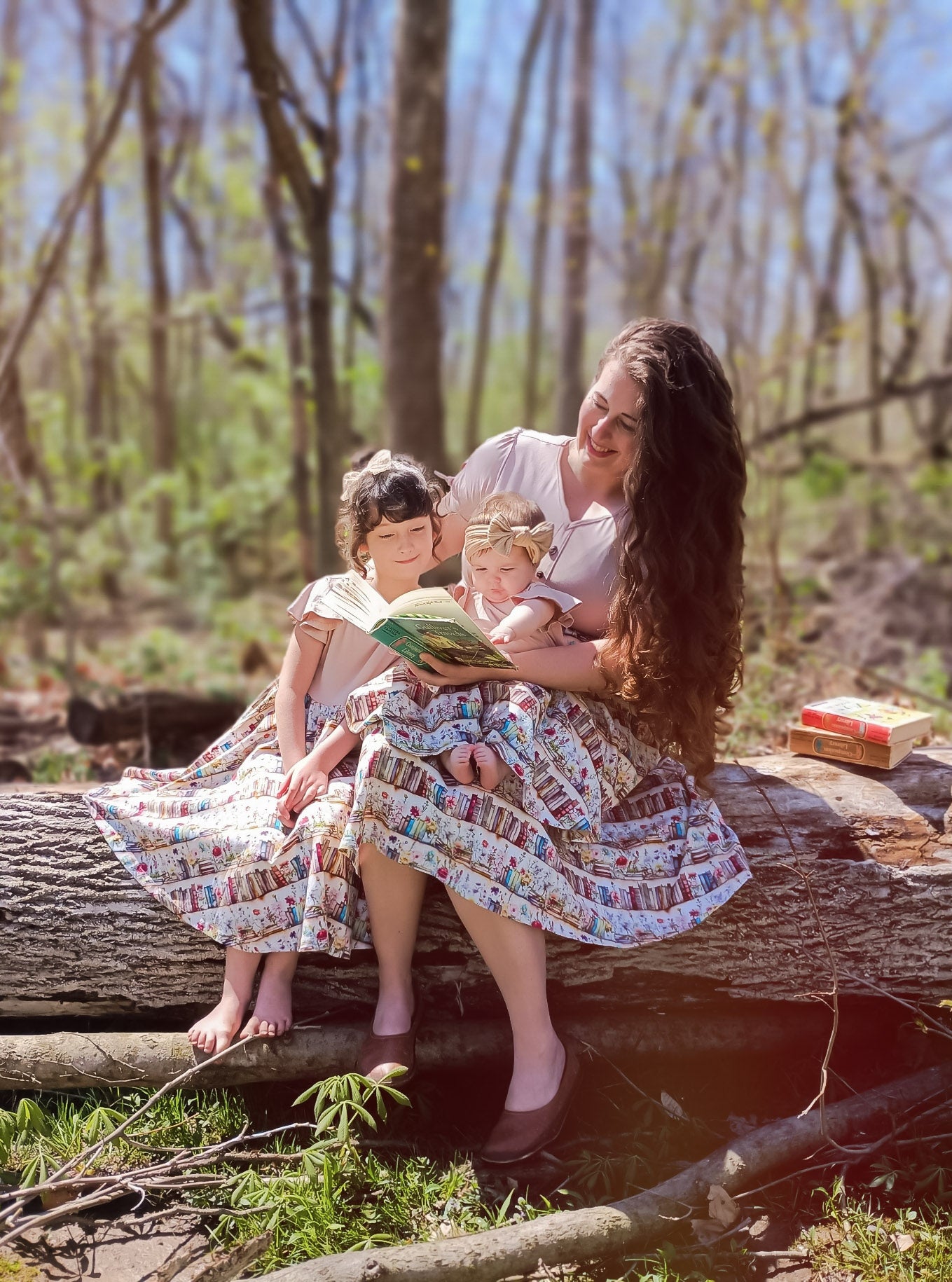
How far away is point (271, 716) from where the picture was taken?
3.40 metres

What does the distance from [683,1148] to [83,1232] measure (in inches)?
63.9

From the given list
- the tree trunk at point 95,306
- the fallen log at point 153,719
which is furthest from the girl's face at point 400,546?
the tree trunk at point 95,306

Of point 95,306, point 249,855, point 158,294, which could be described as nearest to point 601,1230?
point 249,855

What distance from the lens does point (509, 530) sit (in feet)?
9.45

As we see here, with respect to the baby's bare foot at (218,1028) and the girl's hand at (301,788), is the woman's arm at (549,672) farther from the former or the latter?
the baby's bare foot at (218,1028)

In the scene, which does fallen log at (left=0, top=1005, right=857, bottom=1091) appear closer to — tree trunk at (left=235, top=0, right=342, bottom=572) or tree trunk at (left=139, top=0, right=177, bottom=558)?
tree trunk at (left=235, top=0, right=342, bottom=572)

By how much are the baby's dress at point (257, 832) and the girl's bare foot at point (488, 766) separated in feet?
1.37

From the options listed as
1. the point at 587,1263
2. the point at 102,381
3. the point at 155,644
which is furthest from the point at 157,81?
the point at 587,1263

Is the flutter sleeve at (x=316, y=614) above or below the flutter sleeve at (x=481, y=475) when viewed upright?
below

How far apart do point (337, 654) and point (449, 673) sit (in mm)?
606

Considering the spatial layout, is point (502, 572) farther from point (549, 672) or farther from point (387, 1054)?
point (387, 1054)

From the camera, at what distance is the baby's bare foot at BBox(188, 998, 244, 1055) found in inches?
115

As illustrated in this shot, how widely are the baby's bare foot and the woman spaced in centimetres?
40

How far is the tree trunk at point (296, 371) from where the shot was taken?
9.48m
